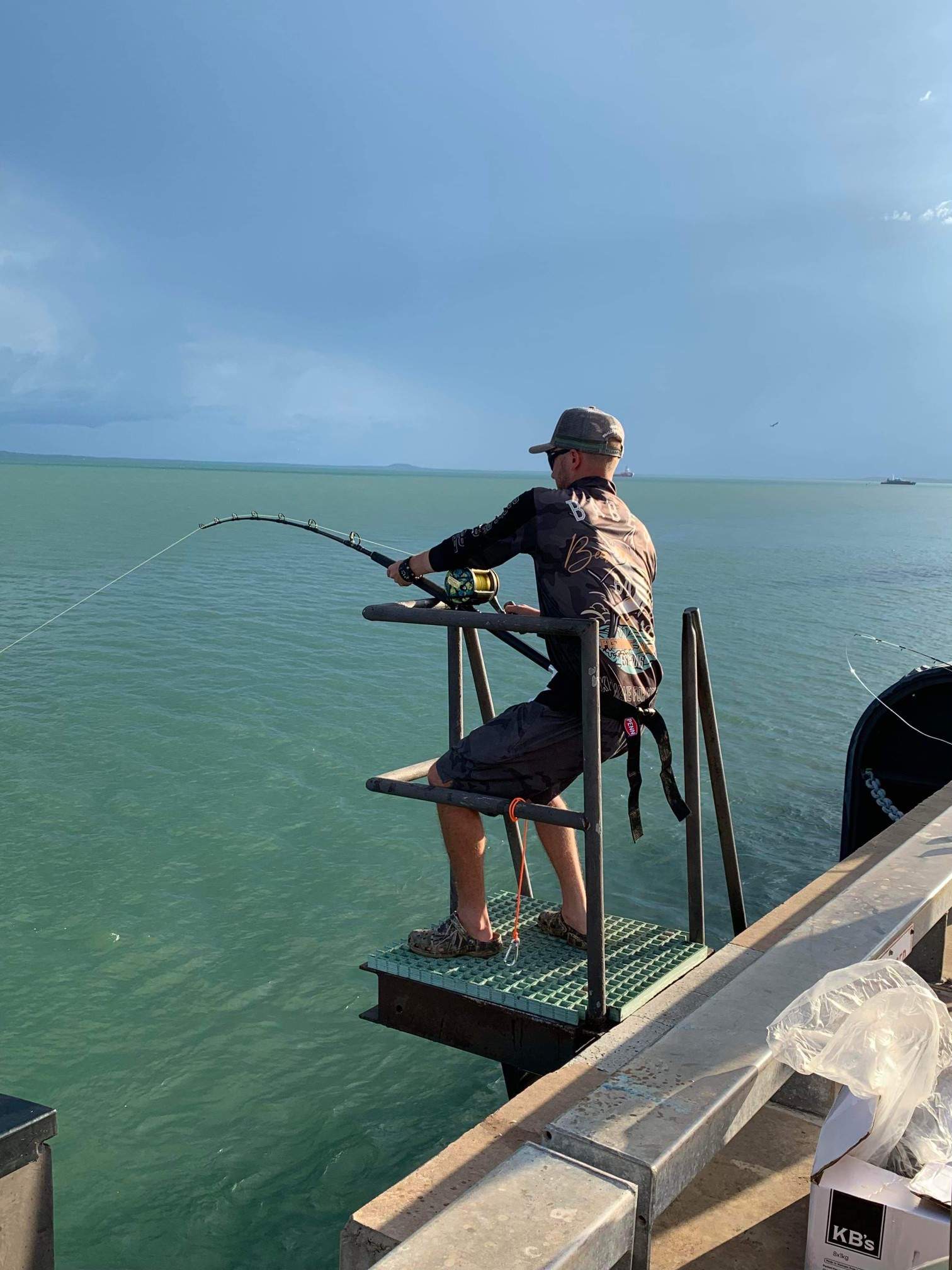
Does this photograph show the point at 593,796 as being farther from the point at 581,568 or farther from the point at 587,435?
the point at 587,435

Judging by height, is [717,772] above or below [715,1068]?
above

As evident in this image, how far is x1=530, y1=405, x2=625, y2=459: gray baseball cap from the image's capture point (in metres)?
3.71

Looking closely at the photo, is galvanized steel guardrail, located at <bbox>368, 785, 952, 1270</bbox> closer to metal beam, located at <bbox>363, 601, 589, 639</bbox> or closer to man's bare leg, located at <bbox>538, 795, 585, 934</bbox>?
man's bare leg, located at <bbox>538, 795, 585, 934</bbox>

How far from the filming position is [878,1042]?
254cm

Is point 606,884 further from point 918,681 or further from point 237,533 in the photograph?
point 237,533

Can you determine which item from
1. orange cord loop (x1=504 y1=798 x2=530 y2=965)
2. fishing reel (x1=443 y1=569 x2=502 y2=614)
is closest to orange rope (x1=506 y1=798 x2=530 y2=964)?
orange cord loop (x1=504 y1=798 x2=530 y2=965)

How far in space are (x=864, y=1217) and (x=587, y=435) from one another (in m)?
2.34

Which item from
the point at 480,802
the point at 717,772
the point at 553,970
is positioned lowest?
the point at 553,970

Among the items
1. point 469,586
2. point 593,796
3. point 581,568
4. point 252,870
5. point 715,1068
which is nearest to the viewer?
point 715,1068

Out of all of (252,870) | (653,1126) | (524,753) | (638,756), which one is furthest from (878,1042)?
(252,870)

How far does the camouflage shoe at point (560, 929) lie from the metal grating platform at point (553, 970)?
0.02 metres

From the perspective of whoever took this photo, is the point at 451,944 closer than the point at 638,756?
No

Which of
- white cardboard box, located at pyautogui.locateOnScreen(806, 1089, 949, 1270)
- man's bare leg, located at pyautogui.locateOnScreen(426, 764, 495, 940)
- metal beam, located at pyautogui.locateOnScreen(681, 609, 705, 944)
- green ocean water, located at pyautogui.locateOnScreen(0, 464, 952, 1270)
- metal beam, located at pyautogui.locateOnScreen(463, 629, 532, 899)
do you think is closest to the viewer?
white cardboard box, located at pyautogui.locateOnScreen(806, 1089, 949, 1270)

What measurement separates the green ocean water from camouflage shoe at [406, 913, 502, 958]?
132 cm
